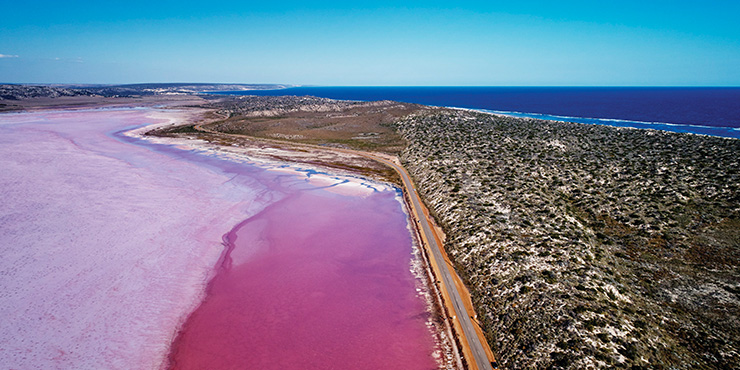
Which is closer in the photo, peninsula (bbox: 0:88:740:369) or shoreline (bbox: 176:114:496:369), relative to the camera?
peninsula (bbox: 0:88:740:369)

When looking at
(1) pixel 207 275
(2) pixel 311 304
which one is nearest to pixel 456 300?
(2) pixel 311 304

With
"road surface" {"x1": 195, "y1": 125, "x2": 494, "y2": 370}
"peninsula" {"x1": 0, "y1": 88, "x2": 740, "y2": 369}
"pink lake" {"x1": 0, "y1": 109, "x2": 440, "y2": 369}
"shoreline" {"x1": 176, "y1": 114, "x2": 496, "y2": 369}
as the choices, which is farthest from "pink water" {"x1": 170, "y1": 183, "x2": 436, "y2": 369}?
"peninsula" {"x1": 0, "y1": 88, "x2": 740, "y2": 369}

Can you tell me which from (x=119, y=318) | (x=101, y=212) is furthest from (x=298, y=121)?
(x=119, y=318)

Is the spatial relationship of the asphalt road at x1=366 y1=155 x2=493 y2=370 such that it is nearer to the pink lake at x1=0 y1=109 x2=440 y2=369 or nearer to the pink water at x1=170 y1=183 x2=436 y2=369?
the pink lake at x1=0 y1=109 x2=440 y2=369

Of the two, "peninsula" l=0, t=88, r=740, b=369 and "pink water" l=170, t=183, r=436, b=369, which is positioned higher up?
"peninsula" l=0, t=88, r=740, b=369

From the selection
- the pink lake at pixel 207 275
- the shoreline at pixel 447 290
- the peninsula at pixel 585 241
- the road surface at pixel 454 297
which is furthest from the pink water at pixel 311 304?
the peninsula at pixel 585 241

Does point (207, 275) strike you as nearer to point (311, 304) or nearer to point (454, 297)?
point (311, 304)

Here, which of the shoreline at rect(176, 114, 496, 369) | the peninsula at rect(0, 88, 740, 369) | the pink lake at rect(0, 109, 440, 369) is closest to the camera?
the peninsula at rect(0, 88, 740, 369)

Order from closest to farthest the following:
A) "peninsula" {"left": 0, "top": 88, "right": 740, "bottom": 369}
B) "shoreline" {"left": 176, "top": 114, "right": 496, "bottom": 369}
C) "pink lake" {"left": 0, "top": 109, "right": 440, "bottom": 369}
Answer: "peninsula" {"left": 0, "top": 88, "right": 740, "bottom": 369}, "shoreline" {"left": 176, "top": 114, "right": 496, "bottom": 369}, "pink lake" {"left": 0, "top": 109, "right": 440, "bottom": 369}
